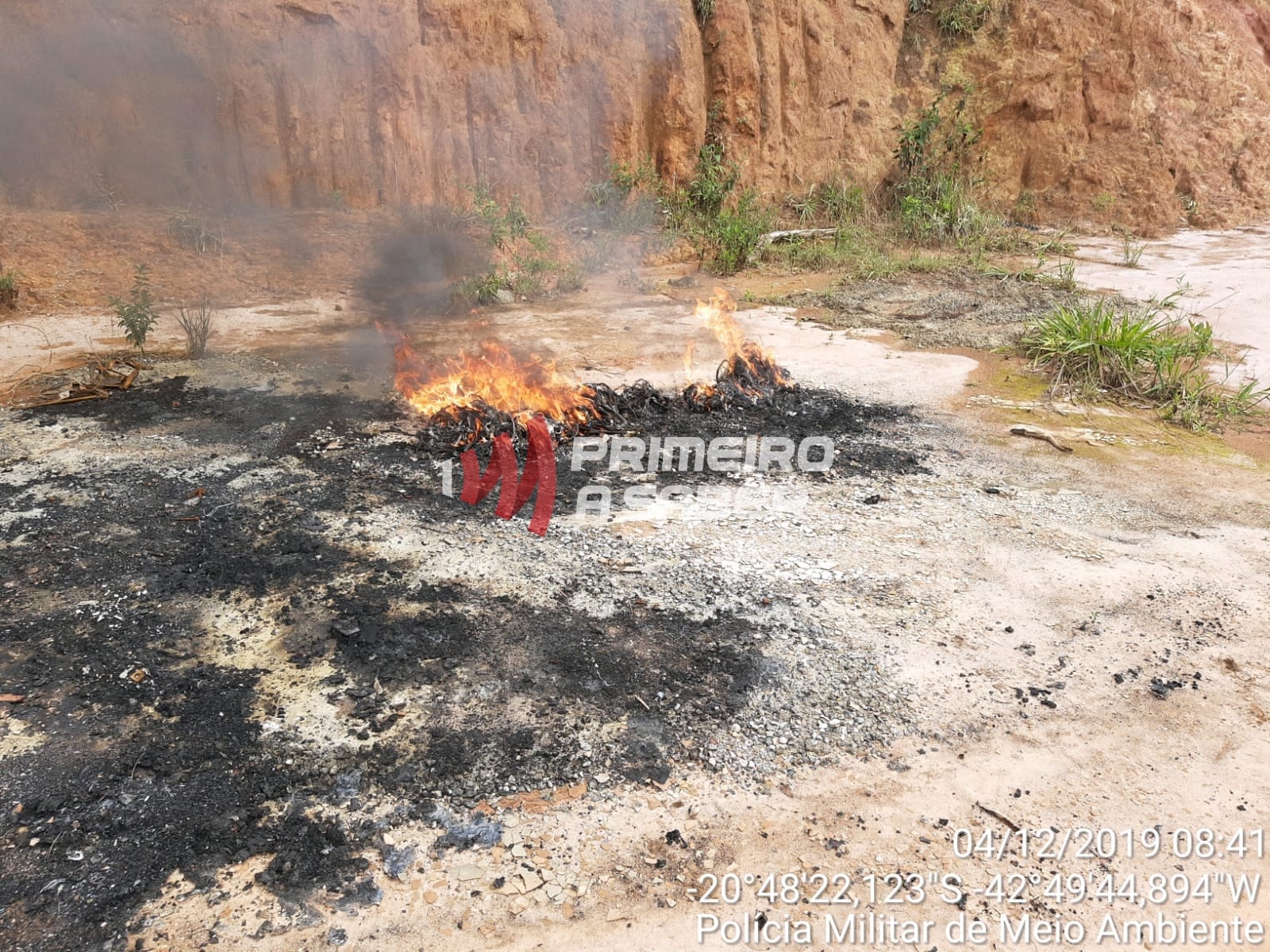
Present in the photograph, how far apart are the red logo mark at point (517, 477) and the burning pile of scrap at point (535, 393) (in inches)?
4.9

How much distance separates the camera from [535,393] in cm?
595

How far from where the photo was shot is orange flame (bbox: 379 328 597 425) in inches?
227

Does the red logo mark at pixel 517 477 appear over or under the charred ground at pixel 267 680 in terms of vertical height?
over

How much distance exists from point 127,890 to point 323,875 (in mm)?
554

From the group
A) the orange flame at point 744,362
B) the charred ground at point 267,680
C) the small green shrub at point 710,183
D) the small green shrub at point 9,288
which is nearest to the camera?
the charred ground at point 267,680

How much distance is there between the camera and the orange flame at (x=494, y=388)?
577 cm

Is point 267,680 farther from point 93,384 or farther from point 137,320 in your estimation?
point 137,320

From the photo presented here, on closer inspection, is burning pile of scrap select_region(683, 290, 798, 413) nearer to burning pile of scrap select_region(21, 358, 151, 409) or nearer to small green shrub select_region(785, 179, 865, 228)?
burning pile of scrap select_region(21, 358, 151, 409)

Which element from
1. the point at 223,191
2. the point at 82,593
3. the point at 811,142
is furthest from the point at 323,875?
the point at 811,142

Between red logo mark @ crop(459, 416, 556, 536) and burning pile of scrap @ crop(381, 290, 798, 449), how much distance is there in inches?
4.9

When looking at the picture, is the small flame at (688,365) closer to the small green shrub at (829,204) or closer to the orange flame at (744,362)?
the orange flame at (744,362)

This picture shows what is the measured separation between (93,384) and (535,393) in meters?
3.46

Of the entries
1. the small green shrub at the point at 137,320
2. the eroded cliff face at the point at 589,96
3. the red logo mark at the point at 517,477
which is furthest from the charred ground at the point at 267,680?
the eroded cliff face at the point at 589,96

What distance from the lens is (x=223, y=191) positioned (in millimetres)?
10312
